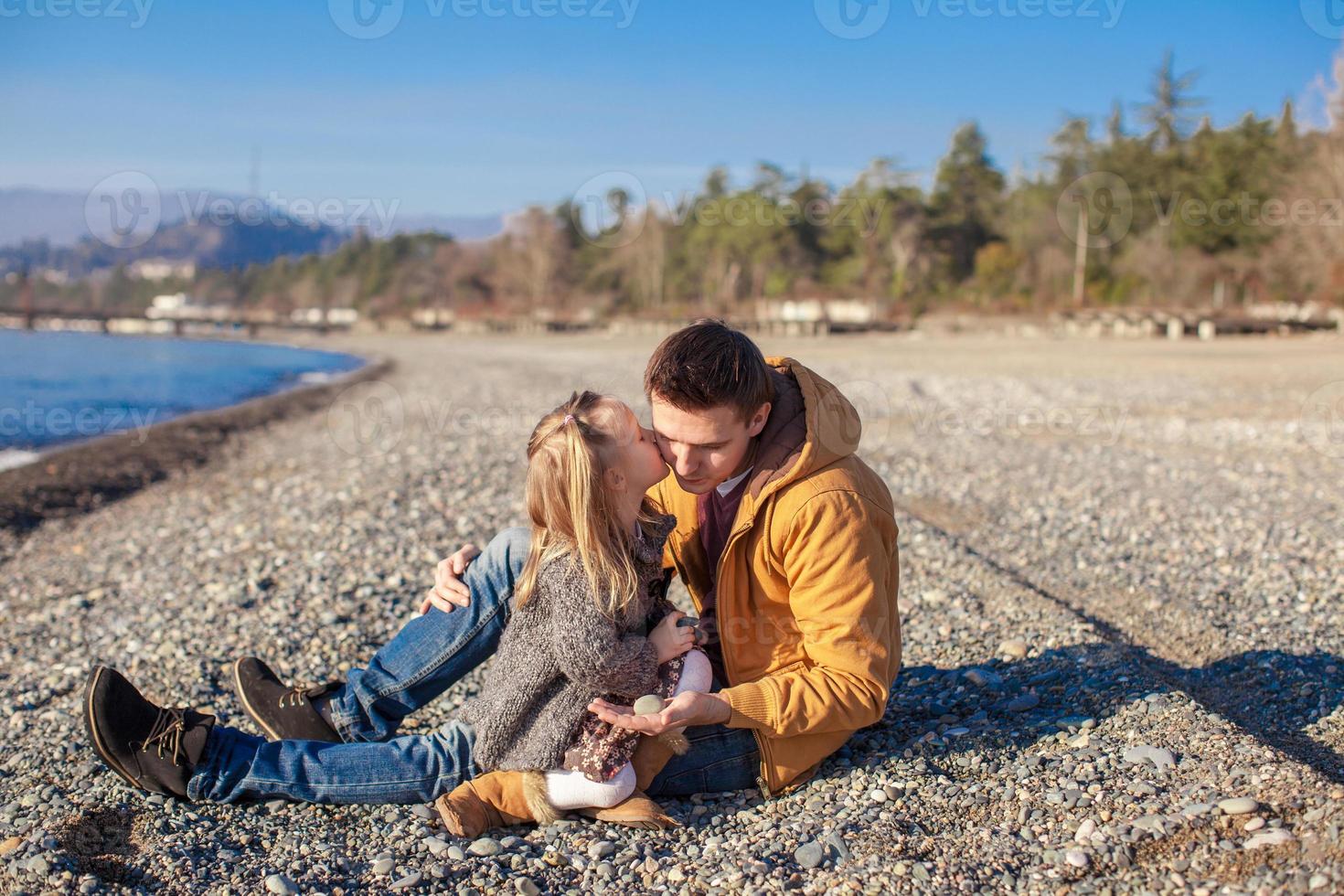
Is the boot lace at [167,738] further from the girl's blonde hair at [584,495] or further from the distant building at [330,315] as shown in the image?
the distant building at [330,315]

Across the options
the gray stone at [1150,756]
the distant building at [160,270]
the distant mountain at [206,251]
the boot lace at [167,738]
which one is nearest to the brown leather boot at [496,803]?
the boot lace at [167,738]

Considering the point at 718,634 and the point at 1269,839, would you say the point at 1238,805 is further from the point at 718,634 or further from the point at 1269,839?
the point at 718,634

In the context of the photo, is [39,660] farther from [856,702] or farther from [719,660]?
[856,702]

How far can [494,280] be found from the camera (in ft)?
269

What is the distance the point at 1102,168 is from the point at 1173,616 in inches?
1933

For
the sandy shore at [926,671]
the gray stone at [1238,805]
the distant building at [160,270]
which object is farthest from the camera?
the distant building at [160,270]

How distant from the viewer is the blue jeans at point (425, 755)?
3.02 m

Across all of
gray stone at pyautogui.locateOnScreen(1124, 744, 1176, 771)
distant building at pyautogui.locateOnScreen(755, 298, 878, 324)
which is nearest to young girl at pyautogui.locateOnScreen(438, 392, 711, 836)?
gray stone at pyautogui.locateOnScreen(1124, 744, 1176, 771)

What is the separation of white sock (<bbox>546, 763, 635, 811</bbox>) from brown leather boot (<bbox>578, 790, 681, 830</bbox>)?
0.02 m

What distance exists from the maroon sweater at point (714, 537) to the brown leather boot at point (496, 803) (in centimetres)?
63

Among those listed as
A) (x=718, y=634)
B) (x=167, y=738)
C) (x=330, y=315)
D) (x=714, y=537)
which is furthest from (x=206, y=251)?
(x=718, y=634)

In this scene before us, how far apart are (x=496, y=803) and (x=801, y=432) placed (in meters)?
1.39

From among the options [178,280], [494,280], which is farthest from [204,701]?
[178,280]

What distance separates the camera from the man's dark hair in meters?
2.66
